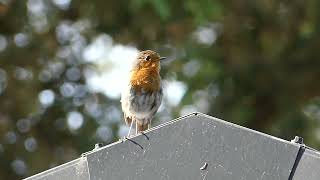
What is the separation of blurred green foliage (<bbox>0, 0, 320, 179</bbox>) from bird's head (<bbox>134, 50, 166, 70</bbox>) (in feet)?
6.49

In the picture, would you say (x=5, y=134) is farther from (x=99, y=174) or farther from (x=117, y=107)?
(x=99, y=174)

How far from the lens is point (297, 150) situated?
2879mm

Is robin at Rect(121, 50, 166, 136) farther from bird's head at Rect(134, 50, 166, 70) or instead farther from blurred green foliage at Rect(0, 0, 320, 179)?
blurred green foliage at Rect(0, 0, 320, 179)

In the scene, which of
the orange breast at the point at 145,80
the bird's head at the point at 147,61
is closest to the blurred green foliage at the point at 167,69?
the bird's head at the point at 147,61

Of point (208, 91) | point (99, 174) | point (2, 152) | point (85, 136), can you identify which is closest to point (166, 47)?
point (208, 91)

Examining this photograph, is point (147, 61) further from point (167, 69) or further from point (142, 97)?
point (167, 69)

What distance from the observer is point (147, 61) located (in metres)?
5.67

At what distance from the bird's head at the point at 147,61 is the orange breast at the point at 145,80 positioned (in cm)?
5

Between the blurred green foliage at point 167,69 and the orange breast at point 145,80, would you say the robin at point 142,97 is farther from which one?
the blurred green foliage at point 167,69

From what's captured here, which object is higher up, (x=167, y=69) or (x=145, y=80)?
(x=145, y=80)

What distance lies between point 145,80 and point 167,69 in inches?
137

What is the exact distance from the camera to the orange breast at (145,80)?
545 cm

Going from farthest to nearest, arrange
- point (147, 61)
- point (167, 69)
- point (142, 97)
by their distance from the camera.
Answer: point (167, 69) → point (147, 61) → point (142, 97)

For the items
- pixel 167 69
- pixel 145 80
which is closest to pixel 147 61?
pixel 145 80
